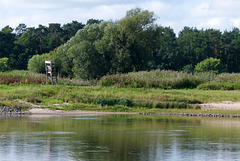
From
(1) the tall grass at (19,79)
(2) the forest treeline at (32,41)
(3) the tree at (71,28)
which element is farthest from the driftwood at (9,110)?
(3) the tree at (71,28)

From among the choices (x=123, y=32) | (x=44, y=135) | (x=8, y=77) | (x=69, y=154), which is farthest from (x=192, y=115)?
(x=123, y=32)

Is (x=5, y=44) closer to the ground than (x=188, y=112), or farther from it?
farther from it

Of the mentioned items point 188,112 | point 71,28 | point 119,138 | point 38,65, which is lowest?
point 119,138

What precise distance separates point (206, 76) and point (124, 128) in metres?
28.3

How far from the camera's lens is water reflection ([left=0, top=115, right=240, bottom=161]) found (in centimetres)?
1916

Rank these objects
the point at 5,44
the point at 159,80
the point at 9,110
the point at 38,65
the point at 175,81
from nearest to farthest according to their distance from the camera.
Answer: the point at 9,110
the point at 175,81
the point at 159,80
the point at 38,65
the point at 5,44

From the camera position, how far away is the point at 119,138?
23656 mm

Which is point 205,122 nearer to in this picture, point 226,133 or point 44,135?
point 226,133

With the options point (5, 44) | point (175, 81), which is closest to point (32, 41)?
point (5, 44)

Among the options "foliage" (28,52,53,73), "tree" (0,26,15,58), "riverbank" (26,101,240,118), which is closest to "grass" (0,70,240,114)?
"riverbank" (26,101,240,118)

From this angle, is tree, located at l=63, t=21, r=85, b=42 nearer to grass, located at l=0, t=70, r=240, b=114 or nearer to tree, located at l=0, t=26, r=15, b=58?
tree, located at l=0, t=26, r=15, b=58

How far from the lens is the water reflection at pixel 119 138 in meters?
19.2

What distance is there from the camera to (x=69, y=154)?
62.8 ft

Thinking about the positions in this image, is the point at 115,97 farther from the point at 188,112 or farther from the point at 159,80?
the point at 159,80
